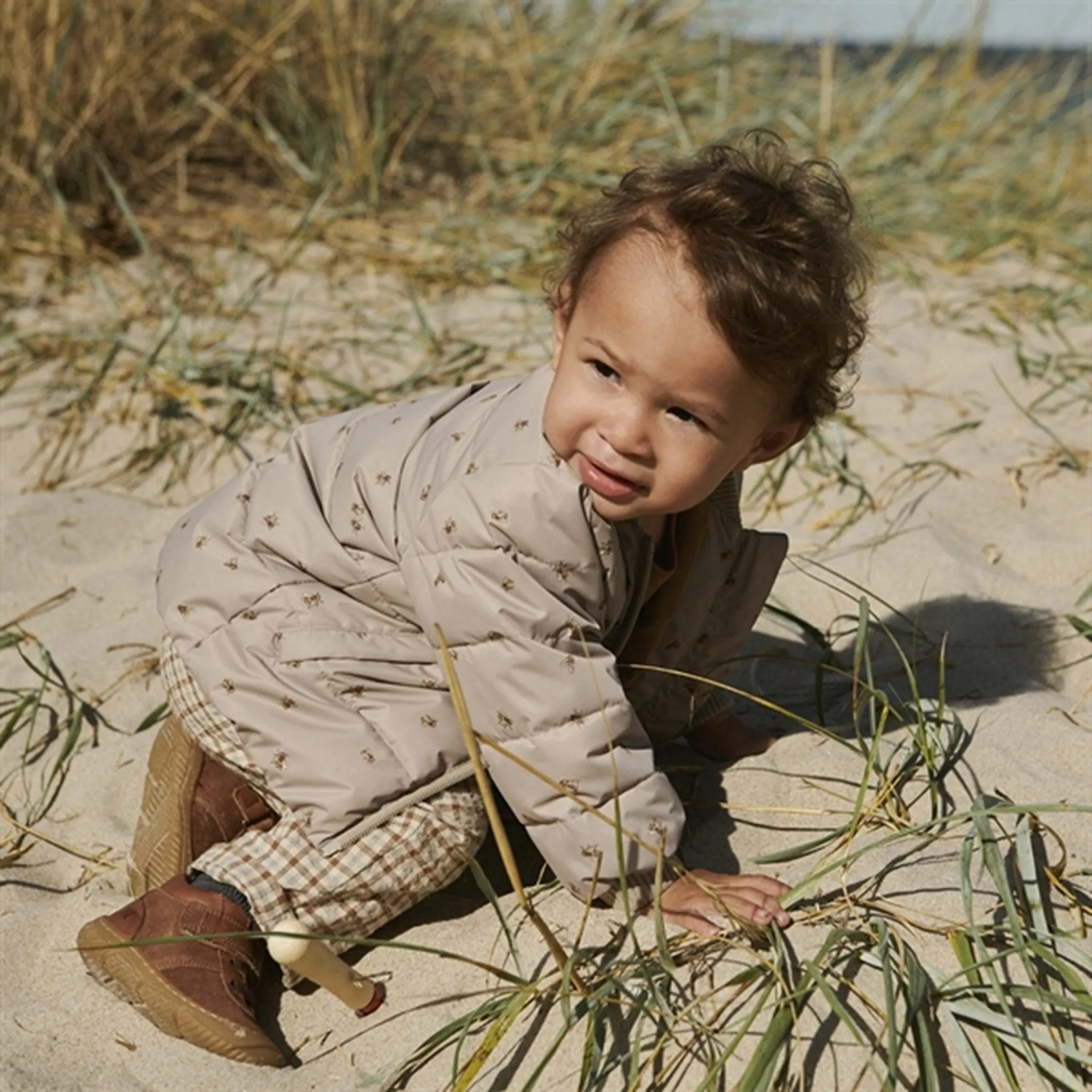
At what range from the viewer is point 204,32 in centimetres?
421

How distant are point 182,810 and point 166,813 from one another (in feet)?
0.09

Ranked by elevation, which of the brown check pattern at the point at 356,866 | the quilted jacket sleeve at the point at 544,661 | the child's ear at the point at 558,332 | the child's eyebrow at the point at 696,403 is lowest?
the brown check pattern at the point at 356,866

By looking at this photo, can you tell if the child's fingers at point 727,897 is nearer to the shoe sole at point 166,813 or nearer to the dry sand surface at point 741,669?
the dry sand surface at point 741,669

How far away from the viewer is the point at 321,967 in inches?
67.5

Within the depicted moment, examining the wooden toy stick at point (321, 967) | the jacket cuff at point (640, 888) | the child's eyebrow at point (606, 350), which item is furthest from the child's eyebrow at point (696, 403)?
the wooden toy stick at point (321, 967)

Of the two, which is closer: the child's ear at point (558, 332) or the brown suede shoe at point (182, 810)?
the child's ear at point (558, 332)

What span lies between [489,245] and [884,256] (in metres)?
1.16

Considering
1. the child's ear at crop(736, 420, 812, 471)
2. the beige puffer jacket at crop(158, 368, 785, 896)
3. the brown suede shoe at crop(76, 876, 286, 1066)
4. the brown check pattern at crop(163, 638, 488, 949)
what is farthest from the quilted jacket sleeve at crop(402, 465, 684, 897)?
the brown suede shoe at crop(76, 876, 286, 1066)

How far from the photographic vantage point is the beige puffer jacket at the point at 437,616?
1801mm

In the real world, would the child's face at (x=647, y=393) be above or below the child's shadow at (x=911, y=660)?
above

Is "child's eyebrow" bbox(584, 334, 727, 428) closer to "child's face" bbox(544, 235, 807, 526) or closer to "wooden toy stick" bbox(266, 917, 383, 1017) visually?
"child's face" bbox(544, 235, 807, 526)

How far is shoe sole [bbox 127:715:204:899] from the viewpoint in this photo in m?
1.99

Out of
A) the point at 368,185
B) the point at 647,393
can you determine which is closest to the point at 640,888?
the point at 647,393

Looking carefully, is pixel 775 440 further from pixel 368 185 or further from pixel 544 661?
Result: pixel 368 185
